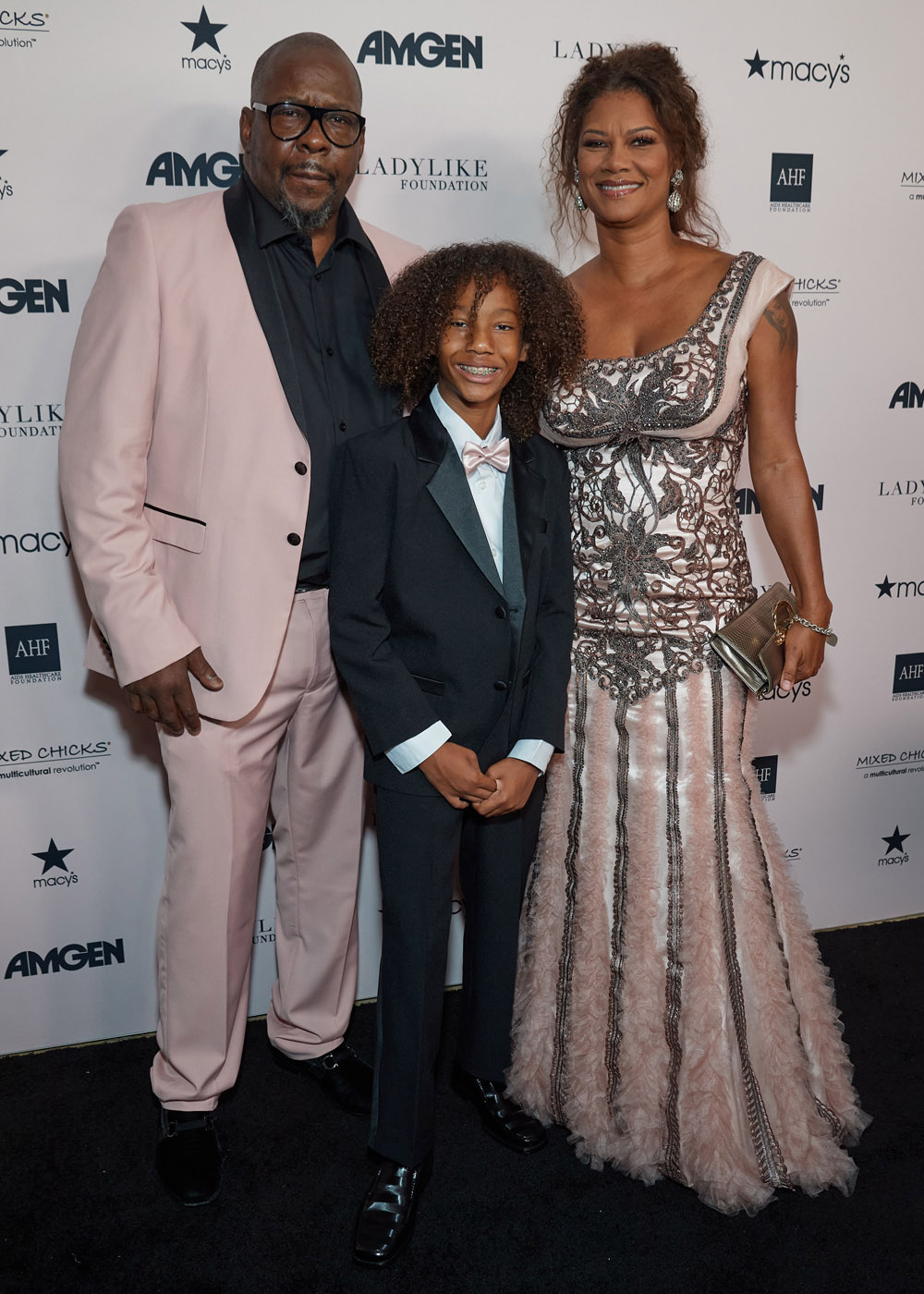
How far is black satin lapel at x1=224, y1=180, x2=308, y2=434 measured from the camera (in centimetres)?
208

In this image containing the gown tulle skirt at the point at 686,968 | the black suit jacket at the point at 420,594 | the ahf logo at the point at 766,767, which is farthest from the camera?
the ahf logo at the point at 766,767

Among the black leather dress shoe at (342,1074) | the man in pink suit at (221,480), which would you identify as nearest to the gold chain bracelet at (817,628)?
the man in pink suit at (221,480)

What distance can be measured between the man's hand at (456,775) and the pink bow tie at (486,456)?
0.53 meters

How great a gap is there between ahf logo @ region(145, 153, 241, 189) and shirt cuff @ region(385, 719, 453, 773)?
1.47 metres

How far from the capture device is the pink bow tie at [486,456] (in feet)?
6.51

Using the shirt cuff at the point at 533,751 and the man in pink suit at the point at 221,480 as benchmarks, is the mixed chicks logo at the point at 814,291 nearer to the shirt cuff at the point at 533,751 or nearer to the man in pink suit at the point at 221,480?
the man in pink suit at the point at 221,480

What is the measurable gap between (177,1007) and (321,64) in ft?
6.48

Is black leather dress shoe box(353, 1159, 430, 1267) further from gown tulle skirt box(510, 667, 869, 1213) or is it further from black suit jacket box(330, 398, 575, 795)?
black suit jacket box(330, 398, 575, 795)

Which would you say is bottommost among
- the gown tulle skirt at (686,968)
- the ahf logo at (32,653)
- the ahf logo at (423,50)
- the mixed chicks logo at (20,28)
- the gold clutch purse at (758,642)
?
the gown tulle skirt at (686,968)

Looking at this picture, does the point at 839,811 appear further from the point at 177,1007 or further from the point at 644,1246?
the point at 177,1007

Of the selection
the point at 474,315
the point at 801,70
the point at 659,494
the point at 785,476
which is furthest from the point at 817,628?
the point at 801,70

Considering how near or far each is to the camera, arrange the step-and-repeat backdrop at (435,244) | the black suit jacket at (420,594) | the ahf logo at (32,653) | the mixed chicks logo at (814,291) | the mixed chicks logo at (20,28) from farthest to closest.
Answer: the mixed chicks logo at (814,291) → the ahf logo at (32,653) → the step-and-repeat backdrop at (435,244) → the mixed chicks logo at (20,28) → the black suit jacket at (420,594)

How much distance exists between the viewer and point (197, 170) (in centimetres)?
248

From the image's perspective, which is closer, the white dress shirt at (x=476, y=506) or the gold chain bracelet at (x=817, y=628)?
the white dress shirt at (x=476, y=506)
